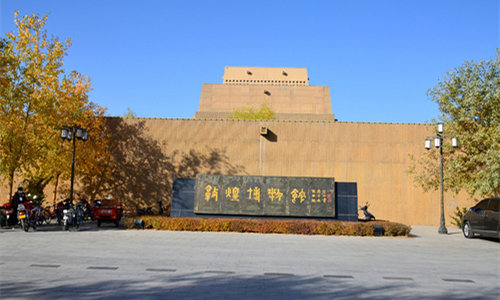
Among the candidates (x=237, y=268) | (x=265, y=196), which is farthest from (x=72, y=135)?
(x=237, y=268)

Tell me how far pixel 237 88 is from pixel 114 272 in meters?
77.3

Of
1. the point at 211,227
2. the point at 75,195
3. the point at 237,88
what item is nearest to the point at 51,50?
the point at 75,195

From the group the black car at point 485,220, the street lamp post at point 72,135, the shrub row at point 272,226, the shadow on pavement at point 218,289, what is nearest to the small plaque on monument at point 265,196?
the shrub row at point 272,226

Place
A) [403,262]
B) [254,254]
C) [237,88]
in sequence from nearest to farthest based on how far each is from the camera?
[403,262] < [254,254] < [237,88]

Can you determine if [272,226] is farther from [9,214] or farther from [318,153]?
[9,214]

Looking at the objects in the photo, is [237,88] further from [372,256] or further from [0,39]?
[372,256]

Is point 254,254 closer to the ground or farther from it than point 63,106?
closer to the ground

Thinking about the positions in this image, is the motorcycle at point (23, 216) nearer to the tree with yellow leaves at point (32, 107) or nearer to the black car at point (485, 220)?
the tree with yellow leaves at point (32, 107)

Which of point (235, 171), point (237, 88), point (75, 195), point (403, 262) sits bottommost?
point (403, 262)

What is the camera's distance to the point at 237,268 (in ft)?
31.2

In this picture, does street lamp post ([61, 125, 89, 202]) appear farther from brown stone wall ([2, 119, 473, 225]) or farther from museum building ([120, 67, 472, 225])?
museum building ([120, 67, 472, 225])

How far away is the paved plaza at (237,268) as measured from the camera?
7.21m

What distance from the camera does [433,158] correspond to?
2245 centimetres

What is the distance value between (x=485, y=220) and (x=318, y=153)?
1087 cm
